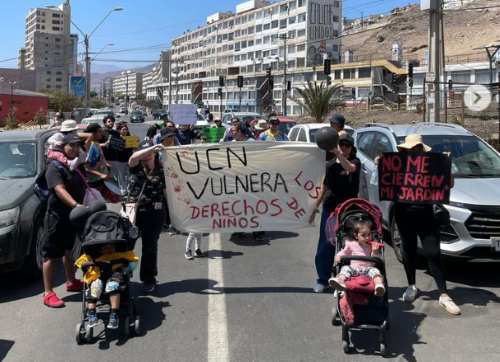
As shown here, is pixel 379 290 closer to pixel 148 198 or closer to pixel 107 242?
pixel 107 242

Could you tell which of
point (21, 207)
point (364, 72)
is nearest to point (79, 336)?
point (21, 207)

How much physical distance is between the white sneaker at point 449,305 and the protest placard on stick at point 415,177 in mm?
1022

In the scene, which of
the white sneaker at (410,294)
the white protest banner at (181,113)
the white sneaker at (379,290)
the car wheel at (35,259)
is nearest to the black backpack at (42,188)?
the car wheel at (35,259)

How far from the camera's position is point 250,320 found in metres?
5.01

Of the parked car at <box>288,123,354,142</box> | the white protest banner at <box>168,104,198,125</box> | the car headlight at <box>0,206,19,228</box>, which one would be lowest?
the car headlight at <box>0,206,19,228</box>

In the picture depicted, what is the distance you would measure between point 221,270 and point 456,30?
150 metres

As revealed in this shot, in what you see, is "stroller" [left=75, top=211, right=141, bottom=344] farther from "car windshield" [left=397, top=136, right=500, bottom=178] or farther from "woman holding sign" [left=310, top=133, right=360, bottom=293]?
"car windshield" [left=397, top=136, right=500, bottom=178]

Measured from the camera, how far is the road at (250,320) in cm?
433

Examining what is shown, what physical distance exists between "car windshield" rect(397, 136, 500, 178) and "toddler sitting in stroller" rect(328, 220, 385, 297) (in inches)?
108

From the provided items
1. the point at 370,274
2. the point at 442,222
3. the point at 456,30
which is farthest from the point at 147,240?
the point at 456,30

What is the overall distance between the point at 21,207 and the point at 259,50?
375 feet

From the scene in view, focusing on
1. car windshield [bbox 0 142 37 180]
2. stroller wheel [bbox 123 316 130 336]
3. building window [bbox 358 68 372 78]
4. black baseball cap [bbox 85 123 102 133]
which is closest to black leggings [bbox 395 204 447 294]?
stroller wheel [bbox 123 316 130 336]

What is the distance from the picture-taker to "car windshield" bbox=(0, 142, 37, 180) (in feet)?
22.6

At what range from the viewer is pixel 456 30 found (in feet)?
454
